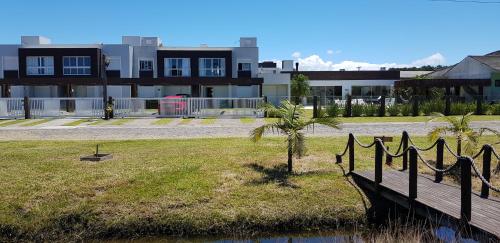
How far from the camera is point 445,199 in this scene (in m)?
7.75

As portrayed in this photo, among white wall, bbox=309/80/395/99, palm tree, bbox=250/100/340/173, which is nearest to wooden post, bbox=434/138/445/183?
palm tree, bbox=250/100/340/173

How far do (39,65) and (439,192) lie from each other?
46194 mm

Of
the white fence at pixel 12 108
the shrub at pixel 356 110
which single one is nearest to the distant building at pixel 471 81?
the shrub at pixel 356 110

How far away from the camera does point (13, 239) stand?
795 cm

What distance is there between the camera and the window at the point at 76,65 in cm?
4747

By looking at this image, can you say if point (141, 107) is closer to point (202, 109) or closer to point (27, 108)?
point (202, 109)

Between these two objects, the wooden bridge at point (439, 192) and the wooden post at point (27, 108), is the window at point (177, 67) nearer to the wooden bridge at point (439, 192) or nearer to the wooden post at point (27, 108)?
the wooden post at point (27, 108)

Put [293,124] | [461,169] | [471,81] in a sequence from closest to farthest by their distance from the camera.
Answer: [461,169]
[293,124]
[471,81]

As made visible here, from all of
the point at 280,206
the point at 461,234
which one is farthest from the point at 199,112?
the point at 461,234

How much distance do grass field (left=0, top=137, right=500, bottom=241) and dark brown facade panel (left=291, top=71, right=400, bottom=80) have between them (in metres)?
48.2

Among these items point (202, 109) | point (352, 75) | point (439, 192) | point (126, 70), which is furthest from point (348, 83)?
point (439, 192)

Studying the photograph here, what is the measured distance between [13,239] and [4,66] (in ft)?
151

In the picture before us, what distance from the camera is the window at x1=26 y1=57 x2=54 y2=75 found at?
155 feet

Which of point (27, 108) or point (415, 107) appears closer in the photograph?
point (27, 108)
